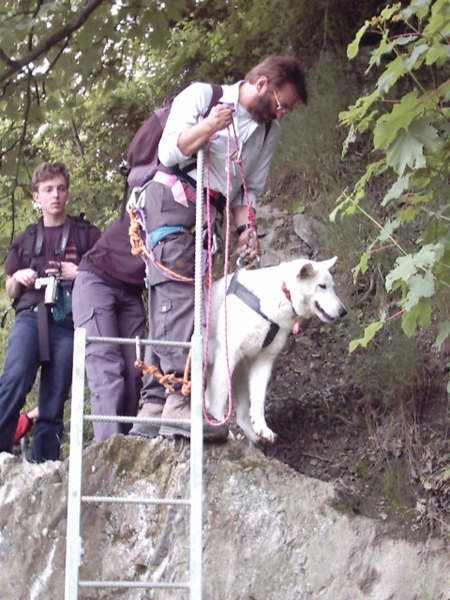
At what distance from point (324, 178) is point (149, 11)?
6.91 feet

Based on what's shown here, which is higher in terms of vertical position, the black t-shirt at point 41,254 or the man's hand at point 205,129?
the man's hand at point 205,129

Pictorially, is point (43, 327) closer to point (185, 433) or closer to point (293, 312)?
point (185, 433)

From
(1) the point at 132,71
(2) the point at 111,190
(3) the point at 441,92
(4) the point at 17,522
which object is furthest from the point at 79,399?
(1) the point at 132,71

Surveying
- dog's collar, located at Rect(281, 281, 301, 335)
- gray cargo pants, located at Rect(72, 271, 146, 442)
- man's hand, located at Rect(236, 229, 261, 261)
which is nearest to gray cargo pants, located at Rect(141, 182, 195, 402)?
gray cargo pants, located at Rect(72, 271, 146, 442)

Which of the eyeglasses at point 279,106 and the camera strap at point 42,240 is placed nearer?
the eyeglasses at point 279,106

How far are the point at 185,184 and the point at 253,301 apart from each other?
75 centimetres

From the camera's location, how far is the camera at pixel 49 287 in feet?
16.9

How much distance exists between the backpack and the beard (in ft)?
0.90

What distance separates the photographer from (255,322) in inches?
187

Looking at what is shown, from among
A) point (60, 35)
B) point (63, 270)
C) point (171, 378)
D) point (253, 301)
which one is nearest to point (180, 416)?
point (171, 378)

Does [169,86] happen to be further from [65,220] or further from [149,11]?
[65,220]

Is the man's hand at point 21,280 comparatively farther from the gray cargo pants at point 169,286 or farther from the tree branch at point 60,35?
the tree branch at point 60,35

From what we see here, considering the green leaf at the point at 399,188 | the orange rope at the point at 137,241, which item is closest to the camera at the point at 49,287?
the orange rope at the point at 137,241

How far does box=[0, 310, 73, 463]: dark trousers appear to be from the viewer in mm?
5016
